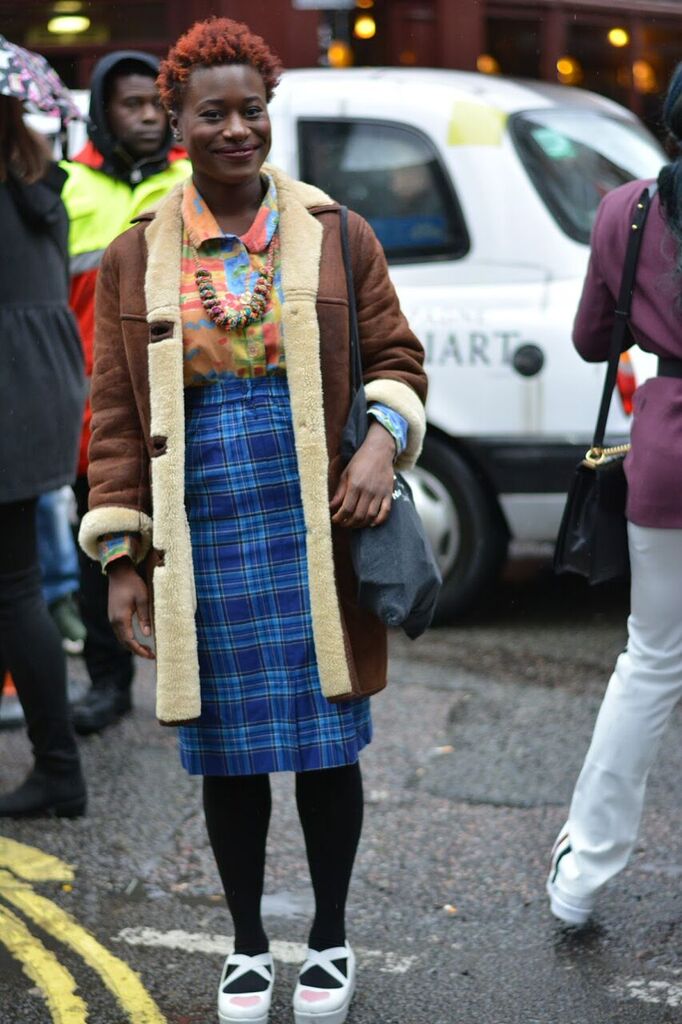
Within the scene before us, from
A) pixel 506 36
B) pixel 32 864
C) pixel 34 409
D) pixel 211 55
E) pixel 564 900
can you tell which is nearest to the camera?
pixel 211 55

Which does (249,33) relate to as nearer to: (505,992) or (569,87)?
(505,992)

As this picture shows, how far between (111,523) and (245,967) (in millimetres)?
922

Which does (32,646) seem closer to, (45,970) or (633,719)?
(45,970)

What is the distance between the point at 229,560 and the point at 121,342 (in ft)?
1.48

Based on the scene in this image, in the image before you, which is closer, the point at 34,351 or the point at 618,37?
the point at 34,351

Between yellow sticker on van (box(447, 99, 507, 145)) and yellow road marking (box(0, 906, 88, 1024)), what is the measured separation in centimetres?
348

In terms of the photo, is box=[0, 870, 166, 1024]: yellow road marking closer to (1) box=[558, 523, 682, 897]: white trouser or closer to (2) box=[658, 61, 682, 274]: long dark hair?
(1) box=[558, 523, 682, 897]: white trouser

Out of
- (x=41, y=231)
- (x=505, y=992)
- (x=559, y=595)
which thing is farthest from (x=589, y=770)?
(x=559, y=595)

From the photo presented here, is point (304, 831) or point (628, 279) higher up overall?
point (628, 279)

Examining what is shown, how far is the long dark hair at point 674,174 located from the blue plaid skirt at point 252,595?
0.81 m

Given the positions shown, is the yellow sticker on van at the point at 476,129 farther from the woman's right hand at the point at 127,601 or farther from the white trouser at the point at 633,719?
the woman's right hand at the point at 127,601

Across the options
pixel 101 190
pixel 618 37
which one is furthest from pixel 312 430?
pixel 618 37

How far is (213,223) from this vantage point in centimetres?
286

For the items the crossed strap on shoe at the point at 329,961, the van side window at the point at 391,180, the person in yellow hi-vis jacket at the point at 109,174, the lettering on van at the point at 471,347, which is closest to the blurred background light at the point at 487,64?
the van side window at the point at 391,180
